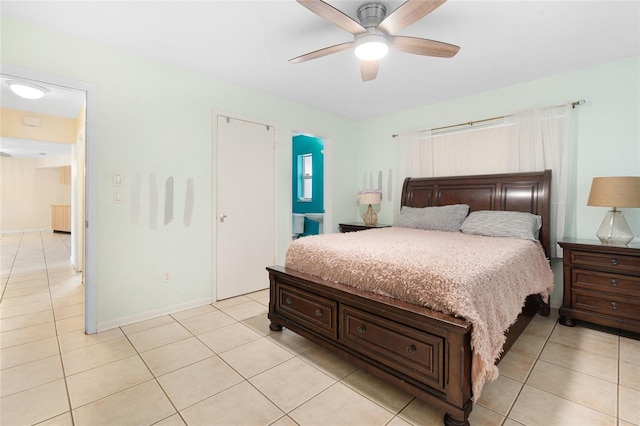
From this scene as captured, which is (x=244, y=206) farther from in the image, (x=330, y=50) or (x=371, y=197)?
(x=330, y=50)

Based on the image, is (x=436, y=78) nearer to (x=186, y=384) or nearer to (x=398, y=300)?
(x=398, y=300)

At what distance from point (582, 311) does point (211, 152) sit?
156 inches

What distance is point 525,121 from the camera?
3.29 metres

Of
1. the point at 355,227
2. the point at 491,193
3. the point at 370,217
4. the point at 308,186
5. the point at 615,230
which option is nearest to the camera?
the point at 615,230

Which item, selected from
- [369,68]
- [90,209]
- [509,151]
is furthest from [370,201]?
[90,209]

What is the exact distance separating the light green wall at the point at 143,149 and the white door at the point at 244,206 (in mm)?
116

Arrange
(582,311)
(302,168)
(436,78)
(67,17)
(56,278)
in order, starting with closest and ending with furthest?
(67,17)
(582,311)
(436,78)
(56,278)
(302,168)

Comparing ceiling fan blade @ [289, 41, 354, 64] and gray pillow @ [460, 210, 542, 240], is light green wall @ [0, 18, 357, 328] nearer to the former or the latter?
ceiling fan blade @ [289, 41, 354, 64]

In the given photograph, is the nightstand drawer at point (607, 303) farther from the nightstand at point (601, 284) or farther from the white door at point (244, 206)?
the white door at point (244, 206)

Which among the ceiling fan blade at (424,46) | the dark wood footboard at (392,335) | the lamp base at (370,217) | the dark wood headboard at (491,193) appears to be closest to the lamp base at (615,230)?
the dark wood headboard at (491,193)

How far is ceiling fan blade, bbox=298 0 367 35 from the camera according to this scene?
5.45 ft

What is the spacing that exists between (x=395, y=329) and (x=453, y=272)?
46 centimetres

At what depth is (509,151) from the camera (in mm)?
3432

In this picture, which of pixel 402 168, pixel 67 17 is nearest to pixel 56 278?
pixel 67 17
